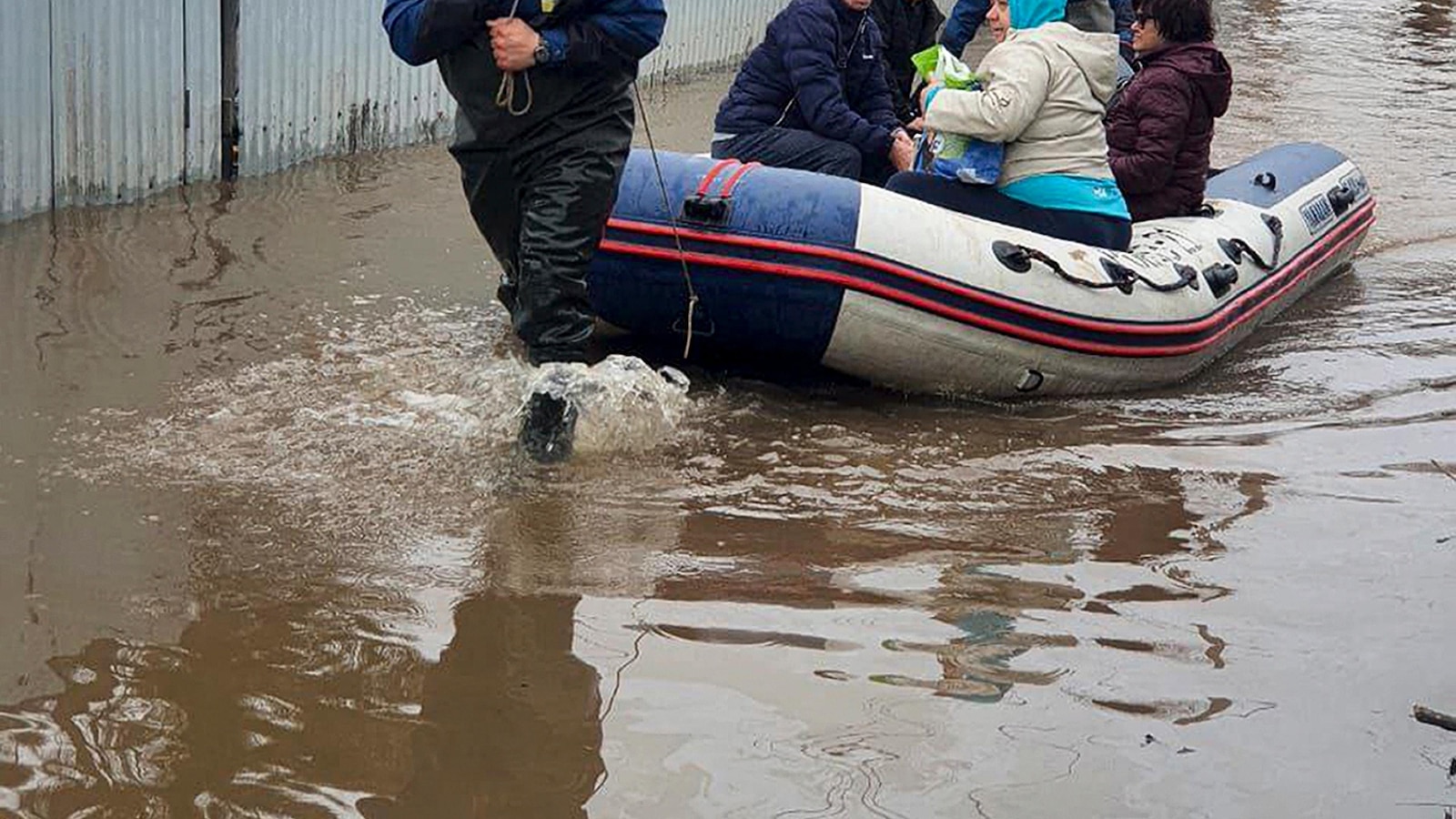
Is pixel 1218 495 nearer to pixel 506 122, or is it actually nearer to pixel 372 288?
pixel 506 122

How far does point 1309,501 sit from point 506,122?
8.34 ft

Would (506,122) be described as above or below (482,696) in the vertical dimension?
above

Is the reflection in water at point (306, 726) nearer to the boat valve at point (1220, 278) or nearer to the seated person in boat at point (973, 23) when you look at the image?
the boat valve at point (1220, 278)

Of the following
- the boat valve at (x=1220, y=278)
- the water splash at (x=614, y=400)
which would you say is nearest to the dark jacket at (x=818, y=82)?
the boat valve at (x=1220, y=278)

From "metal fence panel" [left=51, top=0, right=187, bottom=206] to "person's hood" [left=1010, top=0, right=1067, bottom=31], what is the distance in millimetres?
3657

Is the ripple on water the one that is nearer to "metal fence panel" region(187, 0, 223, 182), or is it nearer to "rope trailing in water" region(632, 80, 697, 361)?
"rope trailing in water" region(632, 80, 697, 361)

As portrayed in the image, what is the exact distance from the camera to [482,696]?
3957 mm

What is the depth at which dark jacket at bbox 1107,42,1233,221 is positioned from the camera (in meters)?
7.27

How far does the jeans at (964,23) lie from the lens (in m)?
8.56

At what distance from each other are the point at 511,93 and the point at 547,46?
179 mm

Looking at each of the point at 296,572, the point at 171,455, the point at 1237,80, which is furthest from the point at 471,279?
the point at 1237,80

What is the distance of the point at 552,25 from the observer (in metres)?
5.57

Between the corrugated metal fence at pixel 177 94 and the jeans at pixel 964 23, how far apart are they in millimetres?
2817

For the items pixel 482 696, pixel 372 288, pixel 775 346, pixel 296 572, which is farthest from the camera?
pixel 372 288
